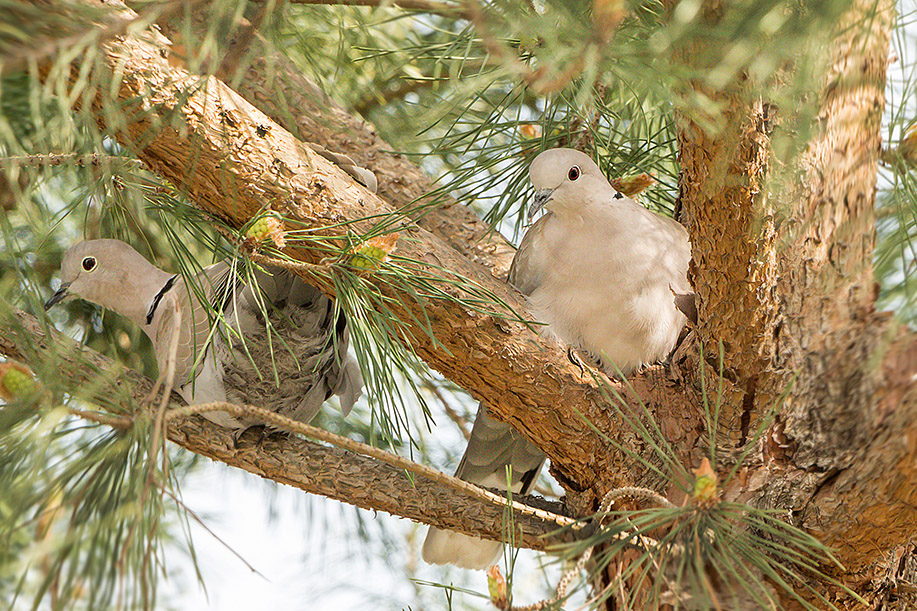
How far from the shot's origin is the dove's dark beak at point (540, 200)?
4.94 ft

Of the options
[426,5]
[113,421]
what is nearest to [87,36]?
[113,421]

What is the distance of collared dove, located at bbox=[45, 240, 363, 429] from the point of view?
1363 millimetres

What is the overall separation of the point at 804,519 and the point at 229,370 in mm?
933

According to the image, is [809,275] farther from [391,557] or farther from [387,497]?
[391,557]

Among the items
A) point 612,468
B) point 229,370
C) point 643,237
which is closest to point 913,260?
point 612,468

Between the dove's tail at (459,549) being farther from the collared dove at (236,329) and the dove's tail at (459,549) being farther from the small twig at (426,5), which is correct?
the small twig at (426,5)

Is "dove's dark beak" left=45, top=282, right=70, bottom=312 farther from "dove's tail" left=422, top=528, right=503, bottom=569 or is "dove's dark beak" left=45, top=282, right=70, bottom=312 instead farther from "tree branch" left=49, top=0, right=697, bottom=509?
"dove's tail" left=422, top=528, right=503, bottom=569

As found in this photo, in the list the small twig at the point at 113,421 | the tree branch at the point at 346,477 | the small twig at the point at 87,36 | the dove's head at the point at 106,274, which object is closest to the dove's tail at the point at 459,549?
the tree branch at the point at 346,477

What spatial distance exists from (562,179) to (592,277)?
18cm

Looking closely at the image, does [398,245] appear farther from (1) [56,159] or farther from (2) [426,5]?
(1) [56,159]

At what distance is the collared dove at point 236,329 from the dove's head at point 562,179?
431 millimetres

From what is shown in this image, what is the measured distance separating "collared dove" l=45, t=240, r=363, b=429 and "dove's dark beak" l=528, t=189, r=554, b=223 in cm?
40

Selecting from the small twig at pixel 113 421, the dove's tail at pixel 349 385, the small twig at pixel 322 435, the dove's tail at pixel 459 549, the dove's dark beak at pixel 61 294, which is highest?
the dove's dark beak at pixel 61 294

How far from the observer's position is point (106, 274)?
1.50 meters
